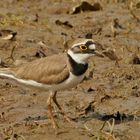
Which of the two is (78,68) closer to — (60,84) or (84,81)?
(60,84)

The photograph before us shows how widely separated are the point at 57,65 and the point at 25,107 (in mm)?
1029

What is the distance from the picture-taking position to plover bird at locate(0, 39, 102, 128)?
8352 mm

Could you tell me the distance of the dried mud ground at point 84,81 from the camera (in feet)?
27.3

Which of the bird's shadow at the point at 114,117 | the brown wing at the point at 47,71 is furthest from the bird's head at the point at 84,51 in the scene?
the bird's shadow at the point at 114,117

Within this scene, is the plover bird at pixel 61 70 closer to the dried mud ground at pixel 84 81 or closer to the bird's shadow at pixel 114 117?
the bird's shadow at pixel 114 117

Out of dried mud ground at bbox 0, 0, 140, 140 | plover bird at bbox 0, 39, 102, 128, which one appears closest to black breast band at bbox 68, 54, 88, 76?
plover bird at bbox 0, 39, 102, 128

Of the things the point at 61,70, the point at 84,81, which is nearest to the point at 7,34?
the point at 84,81

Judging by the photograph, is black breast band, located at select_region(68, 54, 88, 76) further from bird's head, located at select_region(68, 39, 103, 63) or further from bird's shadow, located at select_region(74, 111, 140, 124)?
bird's shadow, located at select_region(74, 111, 140, 124)

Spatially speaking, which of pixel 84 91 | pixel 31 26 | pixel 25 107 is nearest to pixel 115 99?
pixel 84 91

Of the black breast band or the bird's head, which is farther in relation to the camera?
the bird's head

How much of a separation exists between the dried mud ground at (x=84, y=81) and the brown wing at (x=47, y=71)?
54 centimetres

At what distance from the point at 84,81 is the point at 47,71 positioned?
1.85 m

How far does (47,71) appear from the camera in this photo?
8.54 m

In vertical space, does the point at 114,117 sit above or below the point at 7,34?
below
